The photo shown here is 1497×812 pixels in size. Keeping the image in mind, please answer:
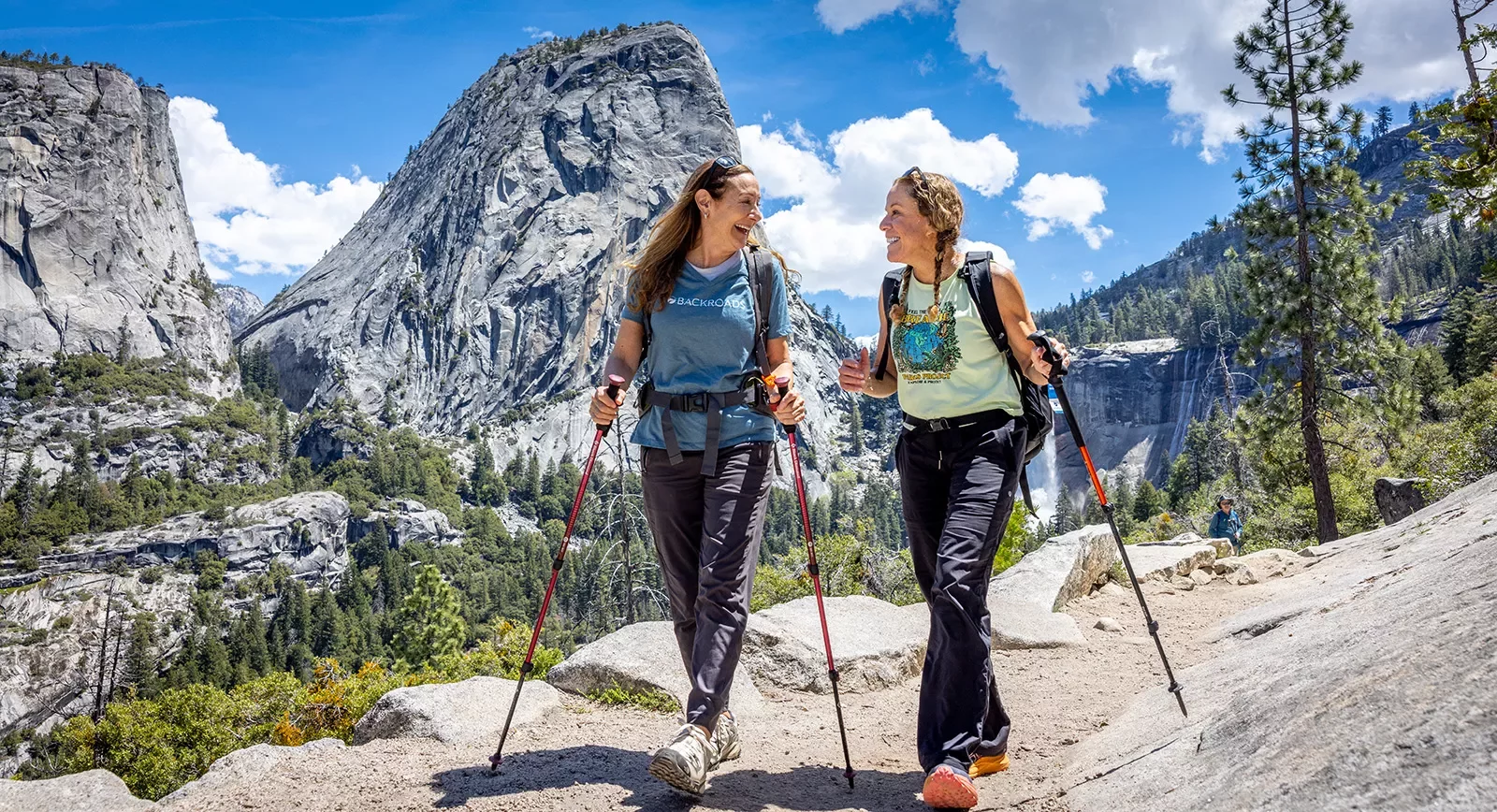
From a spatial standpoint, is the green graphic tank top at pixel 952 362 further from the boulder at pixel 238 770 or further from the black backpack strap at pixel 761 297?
the boulder at pixel 238 770

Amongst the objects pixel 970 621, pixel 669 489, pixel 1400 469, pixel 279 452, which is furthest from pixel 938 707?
pixel 279 452

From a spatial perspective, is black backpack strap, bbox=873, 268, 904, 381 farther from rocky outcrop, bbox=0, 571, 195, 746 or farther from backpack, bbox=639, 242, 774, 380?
rocky outcrop, bbox=0, 571, 195, 746

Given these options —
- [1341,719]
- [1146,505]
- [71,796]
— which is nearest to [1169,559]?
[1341,719]

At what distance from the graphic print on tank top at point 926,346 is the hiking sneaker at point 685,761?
1750 mm

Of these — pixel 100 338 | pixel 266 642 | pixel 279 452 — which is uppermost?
pixel 100 338

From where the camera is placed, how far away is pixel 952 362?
3.73 m

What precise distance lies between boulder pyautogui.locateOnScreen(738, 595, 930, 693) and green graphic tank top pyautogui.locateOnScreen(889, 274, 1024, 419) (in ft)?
9.82

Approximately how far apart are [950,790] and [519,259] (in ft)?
608

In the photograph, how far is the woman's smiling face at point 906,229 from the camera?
12.7 feet

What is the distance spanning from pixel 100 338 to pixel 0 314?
532 inches

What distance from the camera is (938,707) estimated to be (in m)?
3.41

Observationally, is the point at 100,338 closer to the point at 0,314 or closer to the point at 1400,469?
the point at 0,314

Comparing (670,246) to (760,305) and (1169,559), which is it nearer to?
(760,305)

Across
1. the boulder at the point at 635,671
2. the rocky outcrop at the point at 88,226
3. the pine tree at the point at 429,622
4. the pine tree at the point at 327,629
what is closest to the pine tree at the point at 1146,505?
the pine tree at the point at 429,622
